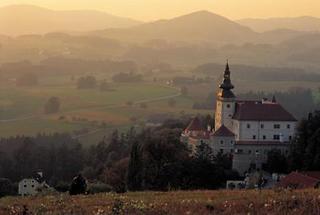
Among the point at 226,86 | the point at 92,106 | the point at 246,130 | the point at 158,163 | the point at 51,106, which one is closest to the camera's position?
the point at 158,163

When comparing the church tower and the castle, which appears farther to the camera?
the church tower

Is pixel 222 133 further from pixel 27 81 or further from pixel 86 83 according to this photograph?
pixel 27 81

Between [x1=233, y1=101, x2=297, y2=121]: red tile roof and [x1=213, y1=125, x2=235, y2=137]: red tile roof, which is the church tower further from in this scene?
[x1=213, y1=125, x2=235, y2=137]: red tile roof

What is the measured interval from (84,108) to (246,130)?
86.8 m

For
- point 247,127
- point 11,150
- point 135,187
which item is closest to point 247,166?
point 247,127

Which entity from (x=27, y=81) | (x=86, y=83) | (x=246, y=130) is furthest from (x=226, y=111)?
(x=27, y=81)

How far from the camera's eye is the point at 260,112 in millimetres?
74688

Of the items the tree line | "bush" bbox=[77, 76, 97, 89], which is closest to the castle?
the tree line

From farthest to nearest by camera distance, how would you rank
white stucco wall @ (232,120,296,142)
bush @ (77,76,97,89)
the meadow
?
bush @ (77,76,97,89), the meadow, white stucco wall @ (232,120,296,142)

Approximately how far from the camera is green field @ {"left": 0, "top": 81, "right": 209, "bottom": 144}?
130 m

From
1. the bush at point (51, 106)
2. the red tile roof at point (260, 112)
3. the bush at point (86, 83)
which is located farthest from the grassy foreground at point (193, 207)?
the bush at point (86, 83)

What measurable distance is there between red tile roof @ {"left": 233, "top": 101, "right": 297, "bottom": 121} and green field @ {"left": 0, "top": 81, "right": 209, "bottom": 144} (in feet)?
159

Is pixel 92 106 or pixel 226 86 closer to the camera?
pixel 226 86

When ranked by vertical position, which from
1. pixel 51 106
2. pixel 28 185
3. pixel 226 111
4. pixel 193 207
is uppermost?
pixel 193 207
